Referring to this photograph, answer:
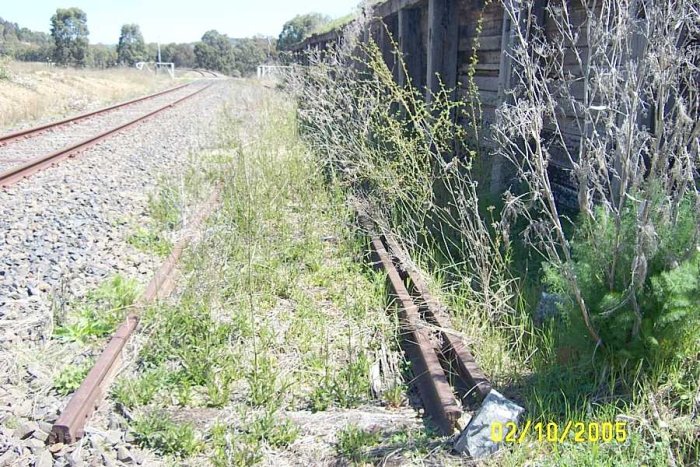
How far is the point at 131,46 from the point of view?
9931cm

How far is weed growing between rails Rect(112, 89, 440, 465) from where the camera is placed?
9.00 ft

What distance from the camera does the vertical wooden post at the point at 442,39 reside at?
705 centimetres

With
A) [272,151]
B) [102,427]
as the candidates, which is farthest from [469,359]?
[272,151]

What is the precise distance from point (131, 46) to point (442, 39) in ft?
339

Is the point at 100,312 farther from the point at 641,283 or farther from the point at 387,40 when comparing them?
the point at 387,40

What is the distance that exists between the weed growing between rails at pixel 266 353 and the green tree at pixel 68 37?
76717 millimetres

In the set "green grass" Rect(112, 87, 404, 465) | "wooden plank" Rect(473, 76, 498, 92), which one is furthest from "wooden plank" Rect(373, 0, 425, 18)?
"green grass" Rect(112, 87, 404, 465)

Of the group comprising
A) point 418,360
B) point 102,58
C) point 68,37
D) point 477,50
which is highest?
point 68,37

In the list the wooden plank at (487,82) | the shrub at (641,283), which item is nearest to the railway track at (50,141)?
the wooden plank at (487,82)

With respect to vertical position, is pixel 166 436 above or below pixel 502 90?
below

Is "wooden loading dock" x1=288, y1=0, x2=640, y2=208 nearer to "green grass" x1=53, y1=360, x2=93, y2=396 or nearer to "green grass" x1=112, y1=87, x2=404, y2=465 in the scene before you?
"green grass" x1=112, y1=87, x2=404, y2=465

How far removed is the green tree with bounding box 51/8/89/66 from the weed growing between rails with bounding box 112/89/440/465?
7672 cm

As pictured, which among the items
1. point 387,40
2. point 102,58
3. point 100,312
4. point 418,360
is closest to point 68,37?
point 102,58

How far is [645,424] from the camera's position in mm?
2449
